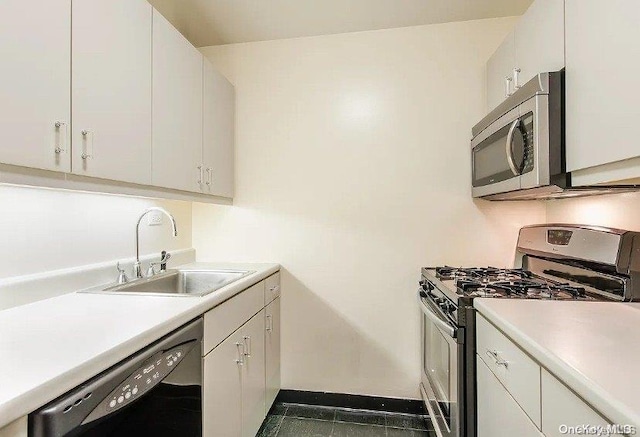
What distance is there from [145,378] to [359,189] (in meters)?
1.68

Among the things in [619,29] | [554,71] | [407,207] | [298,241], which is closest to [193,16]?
[298,241]

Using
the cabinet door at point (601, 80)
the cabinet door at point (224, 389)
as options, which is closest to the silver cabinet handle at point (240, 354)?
the cabinet door at point (224, 389)

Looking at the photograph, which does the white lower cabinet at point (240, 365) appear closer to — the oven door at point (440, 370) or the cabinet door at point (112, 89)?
the cabinet door at point (112, 89)

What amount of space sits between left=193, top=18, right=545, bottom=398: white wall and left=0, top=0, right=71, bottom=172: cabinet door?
1.42m

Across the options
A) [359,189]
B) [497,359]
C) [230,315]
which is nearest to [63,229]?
[230,315]

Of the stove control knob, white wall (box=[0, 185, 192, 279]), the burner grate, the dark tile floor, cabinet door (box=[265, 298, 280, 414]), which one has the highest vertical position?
white wall (box=[0, 185, 192, 279])

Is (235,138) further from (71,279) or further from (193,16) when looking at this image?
(71,279)

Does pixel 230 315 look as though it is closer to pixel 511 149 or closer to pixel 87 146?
pixel 87 146

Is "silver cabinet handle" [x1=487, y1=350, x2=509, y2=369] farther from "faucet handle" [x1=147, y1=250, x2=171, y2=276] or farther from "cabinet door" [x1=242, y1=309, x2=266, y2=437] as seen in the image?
"faucet handle" [x1=147, y1=250, x2=171, y2=276]

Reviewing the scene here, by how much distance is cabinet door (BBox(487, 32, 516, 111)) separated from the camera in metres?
1.81

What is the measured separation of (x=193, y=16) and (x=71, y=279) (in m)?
1.67

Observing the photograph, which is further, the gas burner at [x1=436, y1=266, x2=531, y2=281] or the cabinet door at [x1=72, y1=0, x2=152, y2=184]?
the gas burner at [x1=436, y1=266, x2=531, y2=281]

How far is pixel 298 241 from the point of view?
2428mm

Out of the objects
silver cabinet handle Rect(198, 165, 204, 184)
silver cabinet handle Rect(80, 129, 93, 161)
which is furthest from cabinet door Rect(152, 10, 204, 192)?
silver cabinet handle Rect(80, 129, 93, 161)
